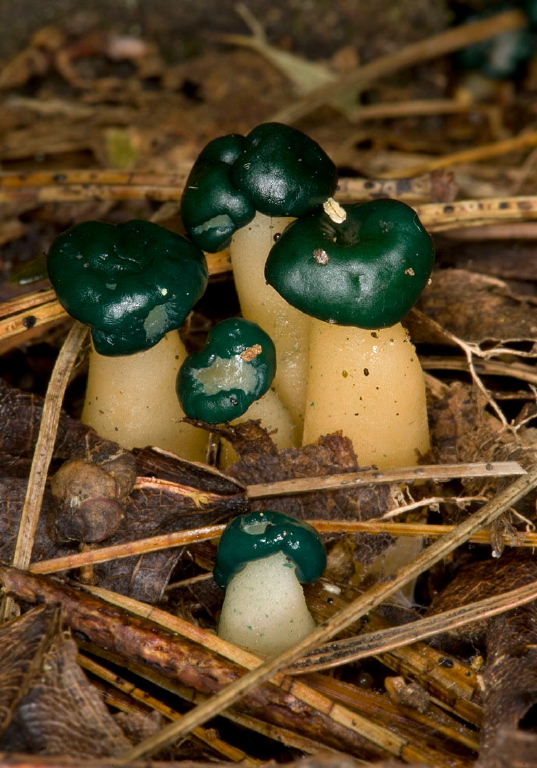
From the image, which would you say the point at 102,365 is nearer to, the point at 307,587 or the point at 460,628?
the point at 307,587

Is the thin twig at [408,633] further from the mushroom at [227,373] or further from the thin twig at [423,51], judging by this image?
the thin twig at [423,51]

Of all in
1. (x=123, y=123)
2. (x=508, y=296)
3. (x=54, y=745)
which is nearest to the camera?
(x=54, y=745)

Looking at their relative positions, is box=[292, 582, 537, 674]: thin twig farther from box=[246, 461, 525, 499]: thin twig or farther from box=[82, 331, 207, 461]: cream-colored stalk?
box=[82, 331, 207, 461]: cream-colored stalk

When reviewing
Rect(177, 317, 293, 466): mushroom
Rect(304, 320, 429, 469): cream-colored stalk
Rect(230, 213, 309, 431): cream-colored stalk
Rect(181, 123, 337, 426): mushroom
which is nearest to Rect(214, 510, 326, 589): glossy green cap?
Rect(177, 317, 293, 466): mushroom

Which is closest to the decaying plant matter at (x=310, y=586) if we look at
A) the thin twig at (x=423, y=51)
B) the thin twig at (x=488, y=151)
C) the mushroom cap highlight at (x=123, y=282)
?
the mushroom cap highlight at (x=123, y=282)

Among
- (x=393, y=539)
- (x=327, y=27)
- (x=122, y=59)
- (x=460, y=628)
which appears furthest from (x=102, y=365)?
(x=327, y=27)

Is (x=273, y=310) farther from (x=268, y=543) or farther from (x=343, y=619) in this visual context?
(x=343, y=619)

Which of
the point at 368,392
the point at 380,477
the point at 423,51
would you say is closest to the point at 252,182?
the point at 368,392
